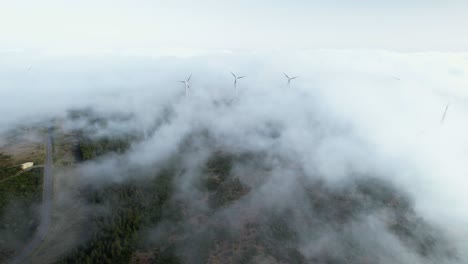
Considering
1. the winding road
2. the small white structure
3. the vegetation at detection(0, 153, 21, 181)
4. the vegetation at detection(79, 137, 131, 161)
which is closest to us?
the winding road

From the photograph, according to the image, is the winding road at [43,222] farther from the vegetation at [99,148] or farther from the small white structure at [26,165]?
the vegetation at [99,148]

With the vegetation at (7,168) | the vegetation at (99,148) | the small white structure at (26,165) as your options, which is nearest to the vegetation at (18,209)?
the vegetation at (7,168)

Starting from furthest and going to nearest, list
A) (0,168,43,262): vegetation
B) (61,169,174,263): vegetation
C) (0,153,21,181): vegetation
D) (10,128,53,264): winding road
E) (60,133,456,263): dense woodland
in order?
(0,153,21,181): vegetation < (0,168,43,262): vegetation < (60,133,456,263): dense woodland < (10,128,53,264): winding road < (61,169,174,263): vegetation

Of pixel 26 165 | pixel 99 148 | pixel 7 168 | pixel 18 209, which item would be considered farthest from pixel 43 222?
pixel 99 148

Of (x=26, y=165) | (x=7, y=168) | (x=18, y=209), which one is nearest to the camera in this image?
(x=18, y=209)

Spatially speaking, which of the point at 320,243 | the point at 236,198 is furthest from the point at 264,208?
the point at 320,243

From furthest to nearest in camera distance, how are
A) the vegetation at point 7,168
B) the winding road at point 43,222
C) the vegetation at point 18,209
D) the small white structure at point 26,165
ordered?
1. the small white structure at point 26,165
2. the vegetation at point 7,168
3. the vegetation at point 18,209
4. the winding road at point 43,222

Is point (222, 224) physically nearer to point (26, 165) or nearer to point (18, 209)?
point (18, 209)

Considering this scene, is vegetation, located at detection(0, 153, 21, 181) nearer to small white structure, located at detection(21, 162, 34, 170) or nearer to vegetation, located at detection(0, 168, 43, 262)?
small white structure, located at detection(21, 162, 34, 170)

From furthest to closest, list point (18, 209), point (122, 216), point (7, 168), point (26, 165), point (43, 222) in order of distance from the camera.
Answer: point (26, 165), point (7, 168), point (18, 209), point (122, 216), point (43, 222)

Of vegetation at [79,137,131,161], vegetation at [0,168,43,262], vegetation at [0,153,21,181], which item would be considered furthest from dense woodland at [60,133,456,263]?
vegetation at [79,137,131,161]

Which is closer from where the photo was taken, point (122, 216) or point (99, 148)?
point (122, 216)
